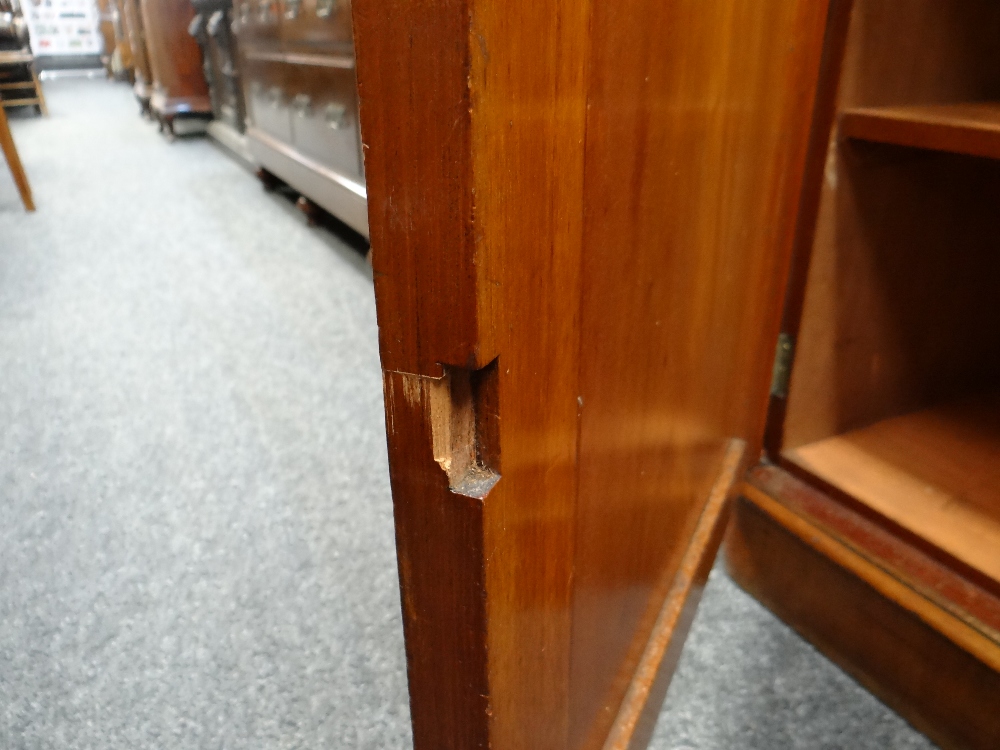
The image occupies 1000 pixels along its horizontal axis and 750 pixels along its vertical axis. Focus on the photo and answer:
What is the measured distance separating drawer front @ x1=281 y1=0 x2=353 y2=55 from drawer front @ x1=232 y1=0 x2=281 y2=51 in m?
0.05

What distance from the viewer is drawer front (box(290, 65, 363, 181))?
1.43 meters

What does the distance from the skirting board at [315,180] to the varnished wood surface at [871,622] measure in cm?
82

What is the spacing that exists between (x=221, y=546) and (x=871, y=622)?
2.16ft

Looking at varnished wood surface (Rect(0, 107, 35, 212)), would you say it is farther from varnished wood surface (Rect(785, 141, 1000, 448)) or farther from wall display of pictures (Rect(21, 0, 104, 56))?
wall display of pictures (Rect(21, 0, 104, 56))

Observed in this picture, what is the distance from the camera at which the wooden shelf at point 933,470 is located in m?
0.62

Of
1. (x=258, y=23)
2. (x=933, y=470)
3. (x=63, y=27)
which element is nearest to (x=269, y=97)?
(x=258, y=23)

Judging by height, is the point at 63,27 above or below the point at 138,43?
above

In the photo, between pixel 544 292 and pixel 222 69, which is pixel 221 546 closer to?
pixel 544 292

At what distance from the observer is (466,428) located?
0.27 m

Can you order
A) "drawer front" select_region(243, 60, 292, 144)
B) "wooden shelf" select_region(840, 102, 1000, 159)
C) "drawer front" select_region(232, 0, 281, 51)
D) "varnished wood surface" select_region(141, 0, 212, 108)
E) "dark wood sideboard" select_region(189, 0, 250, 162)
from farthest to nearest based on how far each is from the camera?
1. "varnished wood surface" select_region(141, 0, 212, 108)
2. "dark wood sideboard" select_region(189, 0, 250, 162)
3. "drawer front" select_region(243, 60, 292, 144)
4. "drawer front" select_region(232, 0, 281, 51)
5. "wooden shelf" select_region(840, 102, 1000, 159)

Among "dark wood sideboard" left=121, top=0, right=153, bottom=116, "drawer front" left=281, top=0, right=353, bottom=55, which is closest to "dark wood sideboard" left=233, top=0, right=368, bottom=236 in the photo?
"drawer front" left=281, top=0, right=353, bottom=55

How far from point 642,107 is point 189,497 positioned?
2.58ft

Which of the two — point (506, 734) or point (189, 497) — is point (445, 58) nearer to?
point (506, 734)

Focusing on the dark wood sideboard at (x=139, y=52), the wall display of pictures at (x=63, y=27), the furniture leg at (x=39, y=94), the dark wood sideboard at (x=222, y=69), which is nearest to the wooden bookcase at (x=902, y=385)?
the dark wood sideboard at (x=222, y=69)
